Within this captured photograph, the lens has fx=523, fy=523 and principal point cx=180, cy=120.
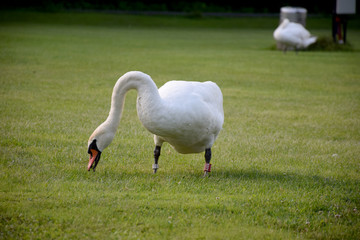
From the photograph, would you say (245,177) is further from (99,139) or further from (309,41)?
(309,41)

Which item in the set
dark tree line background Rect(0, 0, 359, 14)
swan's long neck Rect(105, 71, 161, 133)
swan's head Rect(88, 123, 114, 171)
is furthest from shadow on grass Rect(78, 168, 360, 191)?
dark tree line background Rect(0, 0, 359, 14)

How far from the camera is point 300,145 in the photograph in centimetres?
866

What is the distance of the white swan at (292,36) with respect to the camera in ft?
88.6

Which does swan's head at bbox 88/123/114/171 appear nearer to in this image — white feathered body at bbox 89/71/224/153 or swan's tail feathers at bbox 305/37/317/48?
white feathered body at bbox 89/71/224/153

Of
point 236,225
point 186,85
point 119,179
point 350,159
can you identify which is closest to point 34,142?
point 119,179

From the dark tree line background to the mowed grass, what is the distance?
133 feet

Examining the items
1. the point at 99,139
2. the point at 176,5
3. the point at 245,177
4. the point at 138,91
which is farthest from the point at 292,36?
the point at 176,5

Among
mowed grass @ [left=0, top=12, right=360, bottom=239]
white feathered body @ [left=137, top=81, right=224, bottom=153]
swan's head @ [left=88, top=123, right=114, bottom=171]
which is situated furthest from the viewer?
swan's head @ [left=88, top=123, right=114, bottom=171]

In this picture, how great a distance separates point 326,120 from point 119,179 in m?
5.99

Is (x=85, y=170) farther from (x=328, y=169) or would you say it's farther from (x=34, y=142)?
(x=328, y=169)

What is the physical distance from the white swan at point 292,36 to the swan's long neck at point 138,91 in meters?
22.0

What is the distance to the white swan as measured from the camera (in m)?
27.0

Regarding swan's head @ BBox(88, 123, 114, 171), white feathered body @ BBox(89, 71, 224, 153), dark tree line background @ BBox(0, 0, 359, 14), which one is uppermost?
white feathered body @ BBox(89, 71, 224, 153)

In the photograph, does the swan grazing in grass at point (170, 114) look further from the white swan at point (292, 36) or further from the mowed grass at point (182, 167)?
the white swan at point (292, 36)
